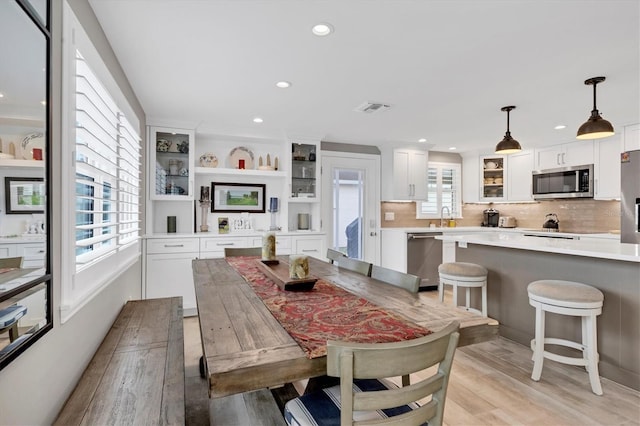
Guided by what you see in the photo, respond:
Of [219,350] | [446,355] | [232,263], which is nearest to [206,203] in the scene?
[232,263]

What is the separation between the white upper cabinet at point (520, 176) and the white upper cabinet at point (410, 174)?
1453 mm

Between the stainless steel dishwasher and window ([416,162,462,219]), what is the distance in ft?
2.42

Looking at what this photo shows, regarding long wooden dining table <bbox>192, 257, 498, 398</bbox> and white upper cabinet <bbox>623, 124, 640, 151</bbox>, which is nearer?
long wooden dining table <bbox>192, 257, 498, 398</bbox>

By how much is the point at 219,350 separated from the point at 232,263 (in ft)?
5.40

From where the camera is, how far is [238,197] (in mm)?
4848

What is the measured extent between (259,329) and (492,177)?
596 cm

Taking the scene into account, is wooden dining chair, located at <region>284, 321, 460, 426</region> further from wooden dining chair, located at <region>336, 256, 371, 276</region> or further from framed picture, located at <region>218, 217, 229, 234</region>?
framed picture, located at <region>218, 217, 229, 234</region>

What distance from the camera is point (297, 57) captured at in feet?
7.82

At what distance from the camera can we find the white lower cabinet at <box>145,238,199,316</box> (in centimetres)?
395

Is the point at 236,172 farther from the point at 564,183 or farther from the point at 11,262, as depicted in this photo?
the point at 564,183

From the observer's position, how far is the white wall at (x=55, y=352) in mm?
1025

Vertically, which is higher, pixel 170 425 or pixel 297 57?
pixel 297 57

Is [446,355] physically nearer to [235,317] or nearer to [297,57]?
[235,317]

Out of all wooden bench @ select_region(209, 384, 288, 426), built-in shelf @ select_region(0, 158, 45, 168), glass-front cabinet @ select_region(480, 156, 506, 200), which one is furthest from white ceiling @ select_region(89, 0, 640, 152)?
wooden bench @ select_region(209, 384, 288, 426)
